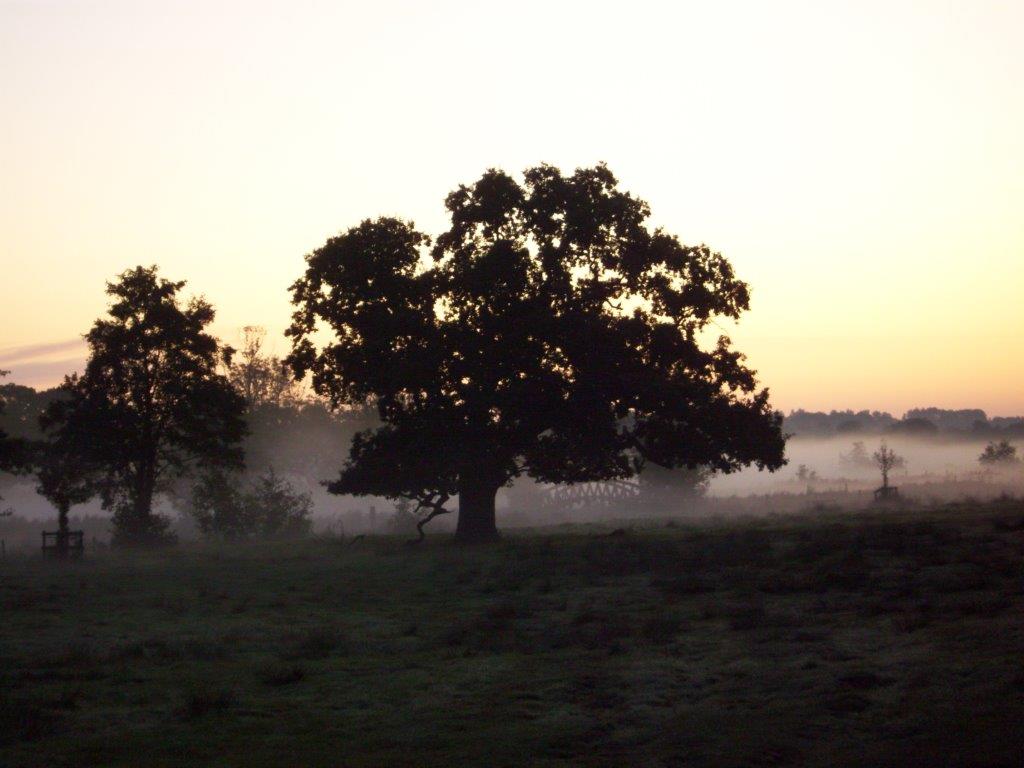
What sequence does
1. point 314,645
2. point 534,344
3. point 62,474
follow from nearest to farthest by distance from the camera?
point 314,645 < point 534,344 < point 62,474

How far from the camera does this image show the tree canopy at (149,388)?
55875 mm

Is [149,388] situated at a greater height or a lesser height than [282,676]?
greater

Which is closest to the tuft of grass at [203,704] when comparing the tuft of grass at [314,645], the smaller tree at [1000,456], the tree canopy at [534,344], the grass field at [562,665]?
the grass field at [562,665]

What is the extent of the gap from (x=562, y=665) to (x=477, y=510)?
29458 mm

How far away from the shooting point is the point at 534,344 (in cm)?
4247

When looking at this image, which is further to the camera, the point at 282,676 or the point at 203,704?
the point at 282,676

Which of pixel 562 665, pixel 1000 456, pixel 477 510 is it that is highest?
pixel 1000 456

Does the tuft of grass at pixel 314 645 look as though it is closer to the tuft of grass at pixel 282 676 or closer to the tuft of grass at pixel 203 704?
the tuft of grass at pixel 282 676

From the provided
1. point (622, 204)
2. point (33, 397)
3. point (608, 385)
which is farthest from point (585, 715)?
→ point (33, 397)

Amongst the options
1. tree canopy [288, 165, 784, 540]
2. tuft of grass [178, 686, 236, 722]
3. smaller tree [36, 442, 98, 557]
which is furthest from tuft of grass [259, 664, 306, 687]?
smaller tree [36, 442, 98, 557]

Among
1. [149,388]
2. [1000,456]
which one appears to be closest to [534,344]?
[149,388]

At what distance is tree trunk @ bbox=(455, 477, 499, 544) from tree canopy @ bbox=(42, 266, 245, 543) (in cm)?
1676

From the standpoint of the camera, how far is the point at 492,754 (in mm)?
11328

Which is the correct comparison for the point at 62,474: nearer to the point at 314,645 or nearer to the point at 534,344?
the point at 534,344
